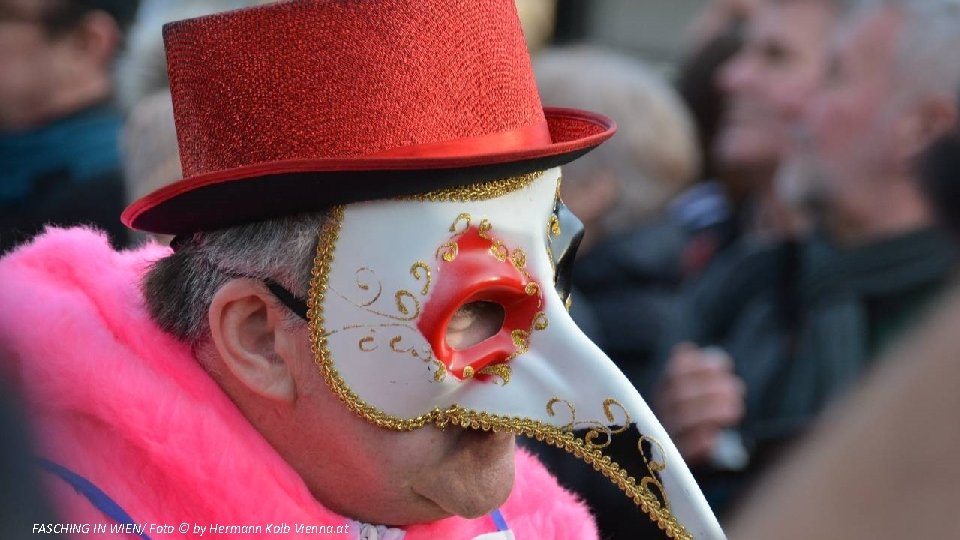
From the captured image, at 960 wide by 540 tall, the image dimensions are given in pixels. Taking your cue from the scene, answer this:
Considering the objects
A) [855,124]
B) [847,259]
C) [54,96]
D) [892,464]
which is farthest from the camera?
[54,96]

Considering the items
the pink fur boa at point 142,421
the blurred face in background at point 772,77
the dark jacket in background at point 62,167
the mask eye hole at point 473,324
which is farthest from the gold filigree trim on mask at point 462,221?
the blurred face in background at point 772,77

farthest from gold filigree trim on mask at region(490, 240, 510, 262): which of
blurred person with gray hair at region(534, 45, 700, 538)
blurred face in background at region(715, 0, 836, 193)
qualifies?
blurred face in background at region(715, 0, 836, 193)

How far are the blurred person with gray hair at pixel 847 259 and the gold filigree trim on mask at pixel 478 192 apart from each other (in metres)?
1.54

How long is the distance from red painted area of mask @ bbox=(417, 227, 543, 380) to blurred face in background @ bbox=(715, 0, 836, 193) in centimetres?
232

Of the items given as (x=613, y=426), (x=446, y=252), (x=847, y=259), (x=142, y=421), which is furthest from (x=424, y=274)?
(x=847, y=259)

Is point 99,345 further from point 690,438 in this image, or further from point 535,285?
point 690,438

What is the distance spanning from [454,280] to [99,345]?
0.56 meters

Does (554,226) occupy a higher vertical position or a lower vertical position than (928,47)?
higher

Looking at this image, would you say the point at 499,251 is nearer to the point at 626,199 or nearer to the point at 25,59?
the point at 626,199

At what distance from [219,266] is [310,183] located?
240mm

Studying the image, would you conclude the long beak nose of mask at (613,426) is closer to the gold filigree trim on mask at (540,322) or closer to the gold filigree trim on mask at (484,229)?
the gold filigree trim on mask at (540,322)

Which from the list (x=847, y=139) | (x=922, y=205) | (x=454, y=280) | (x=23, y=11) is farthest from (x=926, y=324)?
(x=23, y=11)

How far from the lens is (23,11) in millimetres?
3723

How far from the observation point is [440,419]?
77.0 inches
